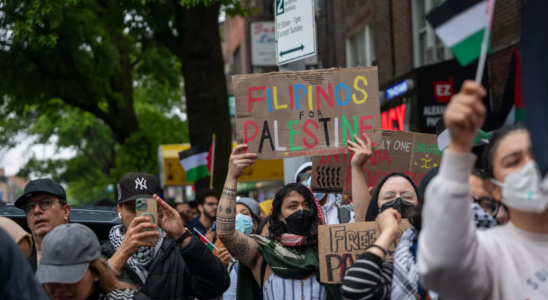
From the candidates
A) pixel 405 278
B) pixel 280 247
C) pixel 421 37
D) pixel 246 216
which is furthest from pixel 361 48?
pixel 405 278

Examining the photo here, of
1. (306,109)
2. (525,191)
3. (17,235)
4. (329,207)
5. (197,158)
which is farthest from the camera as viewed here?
(197,158)

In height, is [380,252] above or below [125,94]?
below

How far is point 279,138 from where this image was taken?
4.39 metres

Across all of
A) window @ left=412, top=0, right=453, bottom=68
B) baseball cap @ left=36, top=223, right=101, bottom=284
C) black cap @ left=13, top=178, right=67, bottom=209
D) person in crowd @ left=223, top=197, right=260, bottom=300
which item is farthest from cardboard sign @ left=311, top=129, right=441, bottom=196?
window @ left=412, top=0, right=453, bottom=68

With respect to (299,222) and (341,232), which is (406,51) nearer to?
(299,222)

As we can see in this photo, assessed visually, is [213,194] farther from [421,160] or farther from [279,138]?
[279,138]

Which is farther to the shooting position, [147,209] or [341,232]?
[341,232]

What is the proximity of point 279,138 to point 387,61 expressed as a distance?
41.0 ft

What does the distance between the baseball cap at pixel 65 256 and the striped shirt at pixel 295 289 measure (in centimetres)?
127

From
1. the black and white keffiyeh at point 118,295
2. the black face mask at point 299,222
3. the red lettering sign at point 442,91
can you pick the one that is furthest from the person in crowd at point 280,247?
the red lettering sign at point 442,91

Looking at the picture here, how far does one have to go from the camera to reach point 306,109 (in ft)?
14.7

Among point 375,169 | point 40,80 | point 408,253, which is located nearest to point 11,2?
point 40,80

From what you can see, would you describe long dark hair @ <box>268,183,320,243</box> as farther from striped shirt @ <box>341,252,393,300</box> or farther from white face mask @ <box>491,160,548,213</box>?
white face mask @ <box>491,160,548,213</box>

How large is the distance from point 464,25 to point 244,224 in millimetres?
4695
